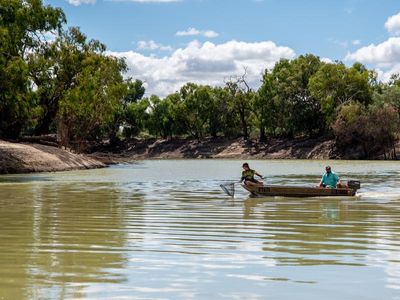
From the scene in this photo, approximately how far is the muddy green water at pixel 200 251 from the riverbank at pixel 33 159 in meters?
22.2

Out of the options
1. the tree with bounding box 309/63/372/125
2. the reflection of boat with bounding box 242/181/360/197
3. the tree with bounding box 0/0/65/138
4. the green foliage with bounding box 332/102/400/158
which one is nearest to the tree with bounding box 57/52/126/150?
the tree with bounding box 0/0/65/138

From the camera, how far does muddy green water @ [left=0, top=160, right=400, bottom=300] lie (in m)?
7.31

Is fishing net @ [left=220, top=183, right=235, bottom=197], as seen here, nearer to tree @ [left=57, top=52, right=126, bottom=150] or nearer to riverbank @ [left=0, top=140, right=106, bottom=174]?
riverbank @ [left=0, top=140, right=106, bottom=174]

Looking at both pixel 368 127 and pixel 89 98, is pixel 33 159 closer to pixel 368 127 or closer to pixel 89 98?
pixel 89 98

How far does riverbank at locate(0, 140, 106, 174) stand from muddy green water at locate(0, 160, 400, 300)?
72.9ft

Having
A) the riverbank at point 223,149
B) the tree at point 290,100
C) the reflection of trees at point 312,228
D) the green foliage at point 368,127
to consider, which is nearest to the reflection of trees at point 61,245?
the reflection of trees at point 312,228

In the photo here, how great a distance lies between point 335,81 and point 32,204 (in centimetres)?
6625

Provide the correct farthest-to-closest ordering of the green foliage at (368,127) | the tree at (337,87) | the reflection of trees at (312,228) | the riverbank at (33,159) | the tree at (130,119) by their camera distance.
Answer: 1. the tree at (130,119)
2. the tree at (337,87)
3. the green foliage at (368,127)
4. the riverbank at (33,159)
5. the reflection of trees at (312,228)

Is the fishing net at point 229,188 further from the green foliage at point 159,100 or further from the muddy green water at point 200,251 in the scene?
the green foliage at point 159,100

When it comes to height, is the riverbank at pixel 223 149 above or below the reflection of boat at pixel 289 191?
above

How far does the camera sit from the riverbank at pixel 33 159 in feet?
130

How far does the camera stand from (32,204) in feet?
62.1

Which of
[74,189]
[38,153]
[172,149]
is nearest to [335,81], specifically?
[172,149]

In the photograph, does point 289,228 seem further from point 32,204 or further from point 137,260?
point 32,204
